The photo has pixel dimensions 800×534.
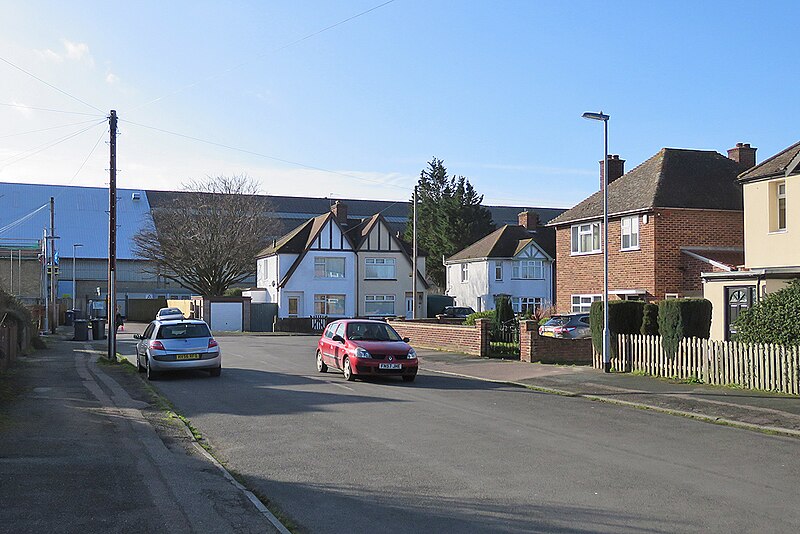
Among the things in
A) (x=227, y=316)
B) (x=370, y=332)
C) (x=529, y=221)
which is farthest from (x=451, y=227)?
(x=370, y=332)

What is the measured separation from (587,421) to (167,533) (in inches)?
332

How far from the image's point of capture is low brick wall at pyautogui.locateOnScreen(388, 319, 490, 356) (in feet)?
89.4

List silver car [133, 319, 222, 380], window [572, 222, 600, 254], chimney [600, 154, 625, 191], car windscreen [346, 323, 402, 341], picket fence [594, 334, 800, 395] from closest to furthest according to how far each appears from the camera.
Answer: picket fence [594, 334, 800, 395] < silver car [133, 319, 222, 380] < car windscreen [346, 323, 402, 341] < window [572, 222, 600, 254] < chimney [600, 154, 625, 191]

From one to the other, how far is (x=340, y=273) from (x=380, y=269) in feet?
10.2

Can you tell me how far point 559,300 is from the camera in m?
35.1

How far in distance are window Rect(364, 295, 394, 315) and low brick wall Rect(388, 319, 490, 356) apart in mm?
23514

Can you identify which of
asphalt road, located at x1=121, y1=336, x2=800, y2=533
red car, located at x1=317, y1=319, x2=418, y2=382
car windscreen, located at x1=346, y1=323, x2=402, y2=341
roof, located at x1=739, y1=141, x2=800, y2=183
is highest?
roof, located at x1=739, y1=141, x2=800, y2=183

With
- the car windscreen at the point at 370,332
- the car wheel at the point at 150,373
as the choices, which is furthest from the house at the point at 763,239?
the car wheel at the point at 150,373

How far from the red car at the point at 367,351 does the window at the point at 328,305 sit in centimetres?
3640

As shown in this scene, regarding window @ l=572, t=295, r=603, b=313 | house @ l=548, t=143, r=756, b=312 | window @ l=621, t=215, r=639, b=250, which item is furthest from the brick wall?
window @ l=572, t=295, r=603, b=313

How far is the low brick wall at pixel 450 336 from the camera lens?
2723cm

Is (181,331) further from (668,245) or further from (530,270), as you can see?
(530,270)

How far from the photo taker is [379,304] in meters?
59.8

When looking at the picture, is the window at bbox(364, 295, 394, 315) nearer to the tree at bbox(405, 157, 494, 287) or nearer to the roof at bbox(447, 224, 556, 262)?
the roof at bbox(447, 224, 556, 262)
